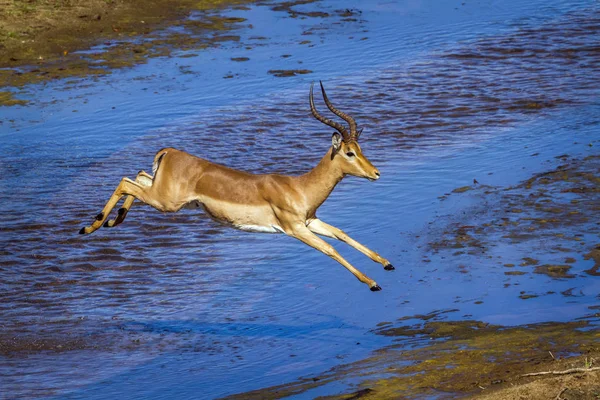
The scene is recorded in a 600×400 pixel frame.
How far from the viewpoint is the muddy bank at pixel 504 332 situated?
700 centimetres

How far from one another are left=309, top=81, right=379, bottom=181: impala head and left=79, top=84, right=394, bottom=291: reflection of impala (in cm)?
1

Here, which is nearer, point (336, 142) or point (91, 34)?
point (336, 142)

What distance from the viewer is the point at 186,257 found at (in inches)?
445

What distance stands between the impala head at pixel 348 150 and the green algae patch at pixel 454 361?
59.2 inches

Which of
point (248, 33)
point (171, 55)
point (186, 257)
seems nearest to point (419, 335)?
point (186, 257)

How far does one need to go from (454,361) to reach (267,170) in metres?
6.61

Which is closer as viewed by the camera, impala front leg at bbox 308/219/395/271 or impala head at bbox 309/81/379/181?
impala head at bbox 309/81/379/181

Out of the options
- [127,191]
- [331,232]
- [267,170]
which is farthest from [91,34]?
[331,232]

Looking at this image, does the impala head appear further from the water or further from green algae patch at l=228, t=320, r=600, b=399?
green algae patch at l=228, t=320, r=600, b=399

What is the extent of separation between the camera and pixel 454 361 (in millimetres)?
7602

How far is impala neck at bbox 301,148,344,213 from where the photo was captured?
9445 mm

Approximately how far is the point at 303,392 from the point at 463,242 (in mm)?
4037

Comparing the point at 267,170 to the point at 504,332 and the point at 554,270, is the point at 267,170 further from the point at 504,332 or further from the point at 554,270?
the point at 504,332

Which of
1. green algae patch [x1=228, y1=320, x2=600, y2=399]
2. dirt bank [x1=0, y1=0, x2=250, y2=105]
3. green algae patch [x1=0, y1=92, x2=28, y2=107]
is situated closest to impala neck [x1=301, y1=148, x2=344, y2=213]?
green algae patch [x1=228, y1=320, x2=600, y2=399]
